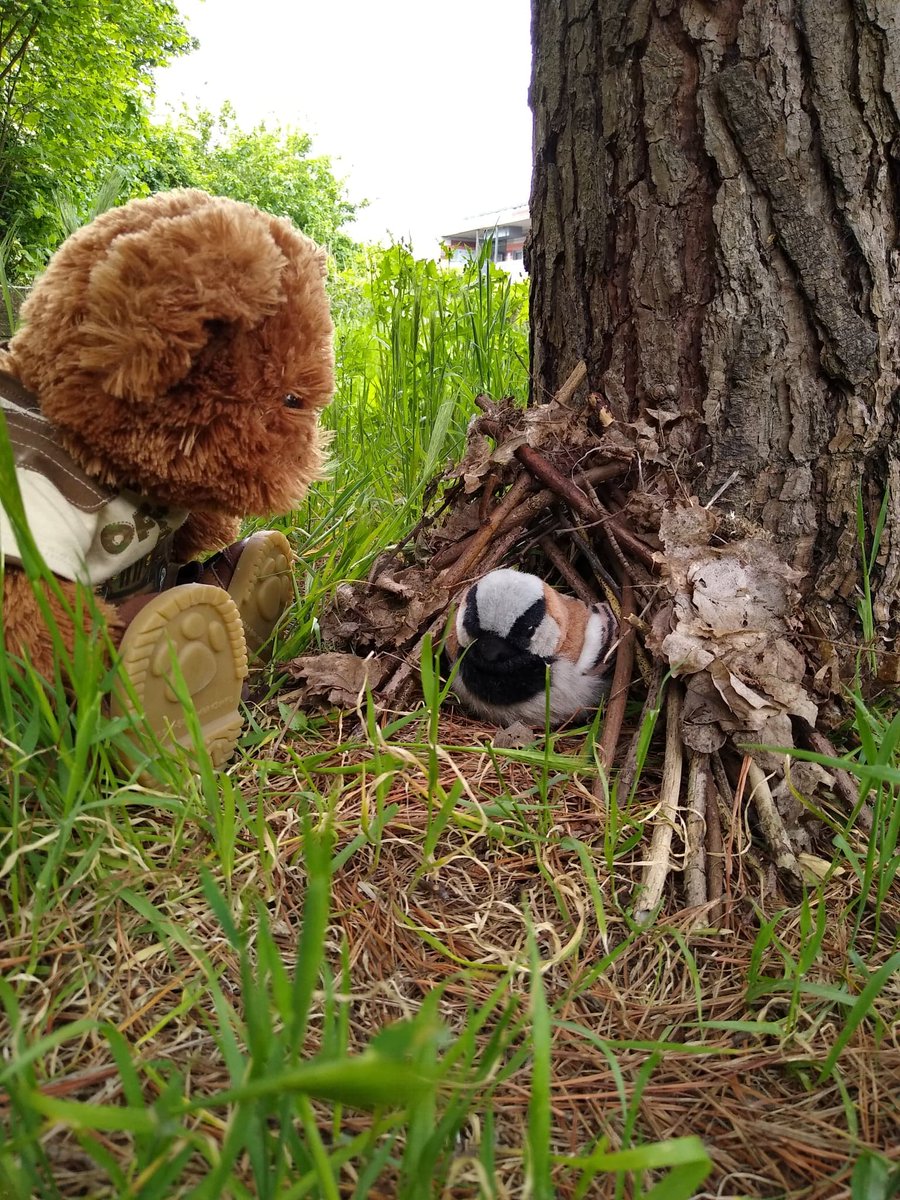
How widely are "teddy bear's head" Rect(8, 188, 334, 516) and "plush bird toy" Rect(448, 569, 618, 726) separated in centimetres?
55

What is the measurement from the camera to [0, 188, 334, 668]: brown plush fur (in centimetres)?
137

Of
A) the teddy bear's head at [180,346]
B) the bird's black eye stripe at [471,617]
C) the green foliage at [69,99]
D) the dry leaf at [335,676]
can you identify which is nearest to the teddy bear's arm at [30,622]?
the teddy bear's head at [180,346]

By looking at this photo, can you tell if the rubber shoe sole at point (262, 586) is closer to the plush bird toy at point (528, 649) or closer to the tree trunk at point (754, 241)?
the plush bird toy at point (528, 649)

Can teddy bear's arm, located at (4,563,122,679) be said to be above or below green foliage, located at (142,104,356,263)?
below

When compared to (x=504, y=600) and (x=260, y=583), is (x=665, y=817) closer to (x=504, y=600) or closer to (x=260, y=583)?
(x=504, y=600)

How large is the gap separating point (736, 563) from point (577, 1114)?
1.16m

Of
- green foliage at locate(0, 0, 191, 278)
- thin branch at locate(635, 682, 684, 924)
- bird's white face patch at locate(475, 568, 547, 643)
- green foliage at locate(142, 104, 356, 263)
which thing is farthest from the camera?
green foliage at locate(142, 104, 356, 263)

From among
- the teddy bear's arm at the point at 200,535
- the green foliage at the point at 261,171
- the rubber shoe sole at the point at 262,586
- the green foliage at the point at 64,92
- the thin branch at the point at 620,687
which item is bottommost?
the thin branch at the point at 620,687

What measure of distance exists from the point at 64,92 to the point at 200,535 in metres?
17.4

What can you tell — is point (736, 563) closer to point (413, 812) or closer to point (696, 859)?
point (696, 859)

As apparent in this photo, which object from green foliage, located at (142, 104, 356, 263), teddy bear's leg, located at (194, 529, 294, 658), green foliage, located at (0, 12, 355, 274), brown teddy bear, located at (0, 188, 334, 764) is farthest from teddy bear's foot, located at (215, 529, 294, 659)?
green foliage, located at (142, 104, 356, 263)

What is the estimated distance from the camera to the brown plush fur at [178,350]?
1.37 metres

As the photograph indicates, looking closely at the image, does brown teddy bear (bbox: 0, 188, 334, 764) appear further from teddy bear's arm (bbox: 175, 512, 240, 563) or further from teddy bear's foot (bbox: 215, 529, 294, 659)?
teddy bear's foot (bbox: 215, 529, 294, 659)

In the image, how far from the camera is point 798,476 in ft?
6.38
